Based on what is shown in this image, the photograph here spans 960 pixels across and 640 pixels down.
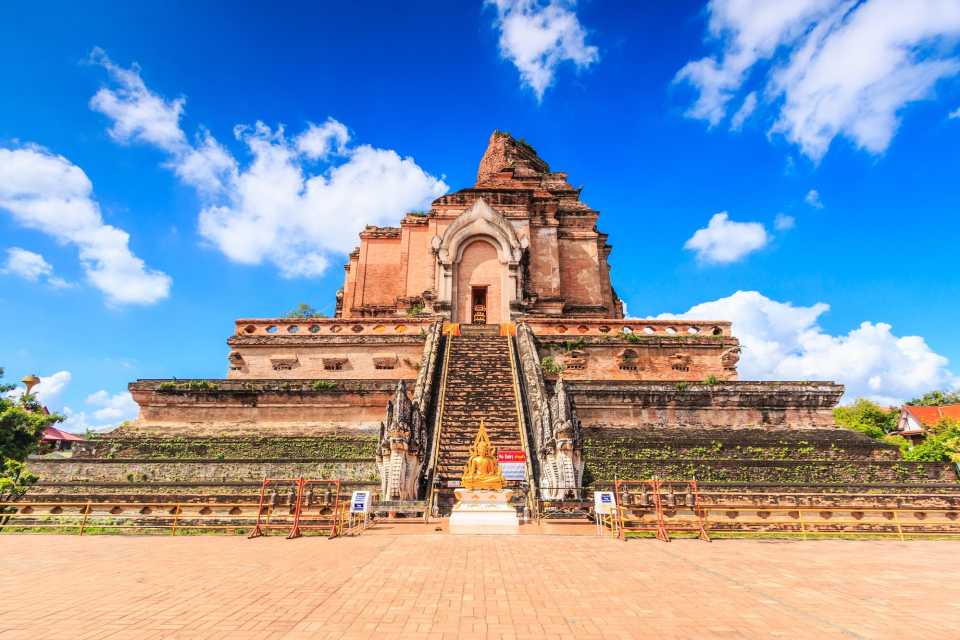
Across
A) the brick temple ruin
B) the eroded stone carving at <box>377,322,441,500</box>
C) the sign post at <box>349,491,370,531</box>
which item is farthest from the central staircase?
the sign post at <box>349,491,370,531</box>

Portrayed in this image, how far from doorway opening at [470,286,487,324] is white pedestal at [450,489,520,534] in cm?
1631

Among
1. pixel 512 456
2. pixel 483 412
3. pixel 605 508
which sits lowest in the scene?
pixel 605 508

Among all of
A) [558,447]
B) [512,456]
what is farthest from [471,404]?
[558,447]

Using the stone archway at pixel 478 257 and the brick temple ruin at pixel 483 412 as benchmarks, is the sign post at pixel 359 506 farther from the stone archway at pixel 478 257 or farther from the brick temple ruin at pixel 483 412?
the stone archway at pixel 478 257

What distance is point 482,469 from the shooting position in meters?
12.3

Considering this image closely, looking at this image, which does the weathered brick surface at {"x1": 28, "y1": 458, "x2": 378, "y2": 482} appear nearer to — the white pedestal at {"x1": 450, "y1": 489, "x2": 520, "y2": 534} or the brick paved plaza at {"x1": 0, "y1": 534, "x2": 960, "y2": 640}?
the white pedestal at {"x1": 450, "y1": 489, "x2": 520, "y2": 534}

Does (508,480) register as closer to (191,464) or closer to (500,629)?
(500,629)

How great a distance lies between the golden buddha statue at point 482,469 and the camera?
473 inches

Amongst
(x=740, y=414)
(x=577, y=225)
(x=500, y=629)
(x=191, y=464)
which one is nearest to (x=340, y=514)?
(x=500, y=629)

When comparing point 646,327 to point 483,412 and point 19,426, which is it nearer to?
point 483,412

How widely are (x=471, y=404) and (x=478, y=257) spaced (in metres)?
12.6

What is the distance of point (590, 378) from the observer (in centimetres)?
2148

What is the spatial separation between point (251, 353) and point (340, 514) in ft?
44.3

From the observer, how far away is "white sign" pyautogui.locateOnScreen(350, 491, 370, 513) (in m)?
10.9
